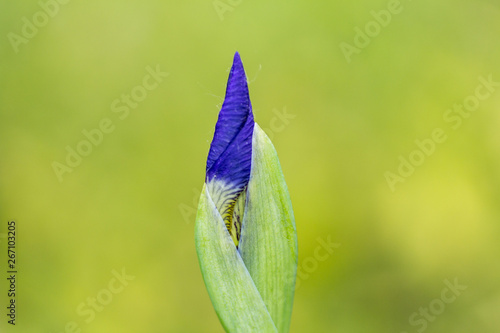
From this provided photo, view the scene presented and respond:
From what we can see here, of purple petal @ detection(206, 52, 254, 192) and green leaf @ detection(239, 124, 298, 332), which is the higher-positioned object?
purple petal @ detection(206, 52, 254, 192)

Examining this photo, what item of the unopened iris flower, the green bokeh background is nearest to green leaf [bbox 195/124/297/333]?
the unopened iris flower

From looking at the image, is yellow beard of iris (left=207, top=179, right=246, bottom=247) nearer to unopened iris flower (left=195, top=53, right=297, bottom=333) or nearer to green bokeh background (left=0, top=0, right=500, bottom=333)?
unopened iris flower (left=195, top=53, right=297, bottom=333)

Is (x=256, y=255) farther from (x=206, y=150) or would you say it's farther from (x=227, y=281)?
(x=206, y=150)

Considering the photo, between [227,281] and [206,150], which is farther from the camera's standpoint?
[206,150]

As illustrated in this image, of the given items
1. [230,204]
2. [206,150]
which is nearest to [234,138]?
[230,204]

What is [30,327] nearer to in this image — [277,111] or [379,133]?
[277,111]

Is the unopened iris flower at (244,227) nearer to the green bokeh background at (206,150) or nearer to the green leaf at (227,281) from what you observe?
→ the green leaf at (227,281)

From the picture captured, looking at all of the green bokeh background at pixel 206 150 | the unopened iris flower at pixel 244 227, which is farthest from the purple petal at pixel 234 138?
the green bokeh background at pixel 206 150
